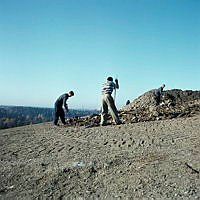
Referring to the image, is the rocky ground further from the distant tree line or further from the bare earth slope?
the distant tree line

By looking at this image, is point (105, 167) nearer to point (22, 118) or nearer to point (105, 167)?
point (105, 167)

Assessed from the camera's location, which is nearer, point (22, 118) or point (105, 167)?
point (105, 167)

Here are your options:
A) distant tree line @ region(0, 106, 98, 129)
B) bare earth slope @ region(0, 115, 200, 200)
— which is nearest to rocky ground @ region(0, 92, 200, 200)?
bare earth slope @ region(0, 115, 200, 200)

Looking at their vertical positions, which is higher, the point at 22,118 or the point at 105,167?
the point at 22,118

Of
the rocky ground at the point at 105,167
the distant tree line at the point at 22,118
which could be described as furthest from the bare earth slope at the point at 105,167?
the distant tree line at the point at 22,118

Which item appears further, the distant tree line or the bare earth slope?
the distant tree line

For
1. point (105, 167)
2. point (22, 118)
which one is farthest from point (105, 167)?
point (22, 118)

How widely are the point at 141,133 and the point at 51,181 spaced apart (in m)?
4.45

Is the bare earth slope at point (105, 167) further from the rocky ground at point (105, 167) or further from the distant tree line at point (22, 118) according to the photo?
the distant tree line at point (22, 118)

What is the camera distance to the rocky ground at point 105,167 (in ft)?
14.0

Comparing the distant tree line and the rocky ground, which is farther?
the distant tree line

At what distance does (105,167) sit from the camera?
5.31 m

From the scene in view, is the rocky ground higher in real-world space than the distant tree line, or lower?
lower

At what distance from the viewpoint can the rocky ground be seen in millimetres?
4266
